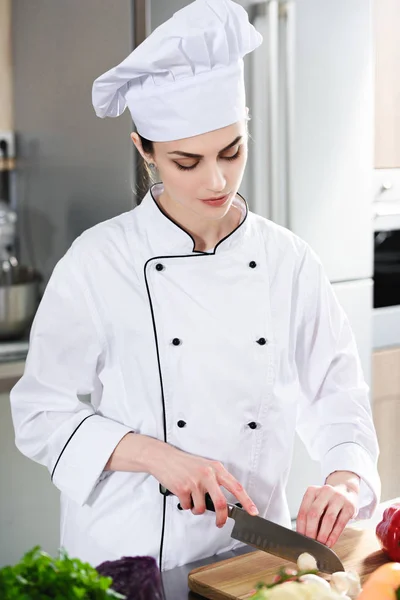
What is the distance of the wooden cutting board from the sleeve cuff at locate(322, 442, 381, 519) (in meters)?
0.06

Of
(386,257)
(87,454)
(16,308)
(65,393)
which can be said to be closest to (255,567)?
(87,454)

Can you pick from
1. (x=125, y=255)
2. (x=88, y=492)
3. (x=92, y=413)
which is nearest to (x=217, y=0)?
(x=125, y=255)

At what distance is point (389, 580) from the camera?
94 centimetres

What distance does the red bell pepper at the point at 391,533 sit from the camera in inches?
47.3

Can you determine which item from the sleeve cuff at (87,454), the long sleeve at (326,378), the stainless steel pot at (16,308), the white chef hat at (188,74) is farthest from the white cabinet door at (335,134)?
the sleeve cuff at (87,454)

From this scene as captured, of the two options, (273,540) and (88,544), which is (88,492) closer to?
(88,544)

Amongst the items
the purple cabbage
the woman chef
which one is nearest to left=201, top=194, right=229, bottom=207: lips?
the woman chef

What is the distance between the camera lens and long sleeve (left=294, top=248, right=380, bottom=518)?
55.9 inches

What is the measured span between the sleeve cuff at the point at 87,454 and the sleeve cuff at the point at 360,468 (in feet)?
1.05

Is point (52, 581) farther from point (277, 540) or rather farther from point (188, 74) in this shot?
point (188, 74)

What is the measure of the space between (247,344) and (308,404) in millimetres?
190

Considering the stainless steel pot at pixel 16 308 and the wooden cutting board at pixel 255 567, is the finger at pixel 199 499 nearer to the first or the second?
the wooden cutting board at pixel 255 567

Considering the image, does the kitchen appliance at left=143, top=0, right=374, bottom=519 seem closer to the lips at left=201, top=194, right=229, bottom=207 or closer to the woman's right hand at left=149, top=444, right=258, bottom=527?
the lips at left=201, top=194, right=229, bottom=207

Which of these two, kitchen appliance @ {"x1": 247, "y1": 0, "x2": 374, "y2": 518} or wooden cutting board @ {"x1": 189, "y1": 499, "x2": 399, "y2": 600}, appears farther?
kitchen appliance @ {"x1": 247, "y1": 0, "x2": 374, "y2": 518}
